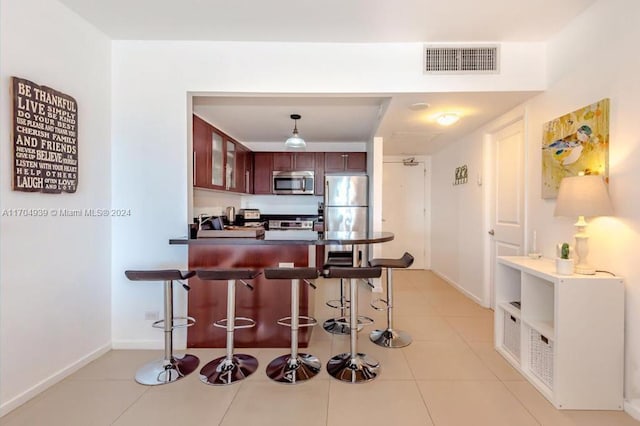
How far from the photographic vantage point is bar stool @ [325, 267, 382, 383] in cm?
214

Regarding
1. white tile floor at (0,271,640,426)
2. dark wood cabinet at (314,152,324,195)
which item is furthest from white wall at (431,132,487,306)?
dark wood cabinet at (314,152,324,195)

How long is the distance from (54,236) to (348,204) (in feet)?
11.5

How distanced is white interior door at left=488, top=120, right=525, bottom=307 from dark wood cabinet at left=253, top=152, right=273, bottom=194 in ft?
10.9

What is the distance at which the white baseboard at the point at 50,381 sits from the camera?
1.84 meters

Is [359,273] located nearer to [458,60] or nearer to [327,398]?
[327,398]

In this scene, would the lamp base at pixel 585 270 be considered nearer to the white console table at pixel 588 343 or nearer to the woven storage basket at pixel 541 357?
the white console table at pixel 588 343

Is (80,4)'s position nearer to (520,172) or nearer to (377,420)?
(377,420)

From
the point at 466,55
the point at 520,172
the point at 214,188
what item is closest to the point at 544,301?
the point at 520,172

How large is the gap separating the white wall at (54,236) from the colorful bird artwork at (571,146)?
11.6 feet

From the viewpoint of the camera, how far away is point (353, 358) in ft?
7.45

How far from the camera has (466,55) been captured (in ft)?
8.45

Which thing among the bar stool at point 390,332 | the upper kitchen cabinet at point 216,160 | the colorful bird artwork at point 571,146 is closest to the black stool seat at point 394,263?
the bar stool at point 390,332

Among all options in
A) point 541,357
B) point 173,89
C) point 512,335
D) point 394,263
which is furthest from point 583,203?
point 173,89

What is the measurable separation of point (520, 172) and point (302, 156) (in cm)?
323
